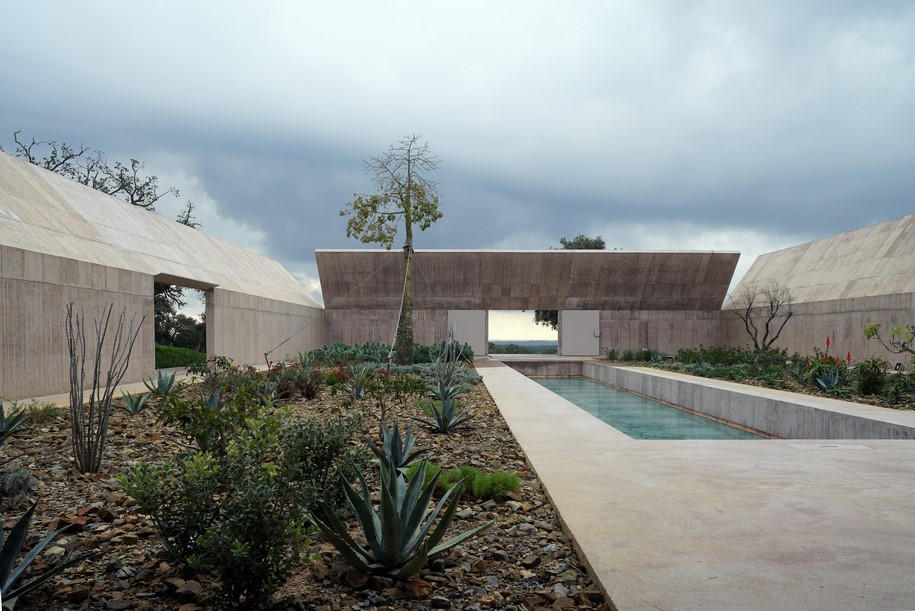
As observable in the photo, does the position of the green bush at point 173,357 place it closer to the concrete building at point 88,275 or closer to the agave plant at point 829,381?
the concrete building at point 88,275

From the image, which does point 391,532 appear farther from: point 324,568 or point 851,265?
point 851,265

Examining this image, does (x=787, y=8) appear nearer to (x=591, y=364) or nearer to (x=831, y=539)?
(x=831, y=539)

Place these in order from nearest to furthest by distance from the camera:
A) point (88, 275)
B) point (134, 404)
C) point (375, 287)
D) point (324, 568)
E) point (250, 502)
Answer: point (250, 502) < point (324, 568) < point (134, 404) < point (88, 275) < point (375, 287)

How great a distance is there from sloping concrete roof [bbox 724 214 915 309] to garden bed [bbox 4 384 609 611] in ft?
51.4

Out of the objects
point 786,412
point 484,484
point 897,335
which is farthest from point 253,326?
point 897,335

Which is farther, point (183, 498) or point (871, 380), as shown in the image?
point (871, 380)

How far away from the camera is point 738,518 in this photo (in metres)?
3.39

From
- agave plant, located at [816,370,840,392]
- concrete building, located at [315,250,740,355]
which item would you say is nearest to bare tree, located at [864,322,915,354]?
agave plant, located at [816,370,840,392]

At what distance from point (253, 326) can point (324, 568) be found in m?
14.4

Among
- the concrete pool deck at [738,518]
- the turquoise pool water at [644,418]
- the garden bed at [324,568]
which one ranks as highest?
the concrete pool deck at [738,518]

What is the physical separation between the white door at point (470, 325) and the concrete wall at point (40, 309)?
14216mm

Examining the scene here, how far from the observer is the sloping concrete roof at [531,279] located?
72.9 ft

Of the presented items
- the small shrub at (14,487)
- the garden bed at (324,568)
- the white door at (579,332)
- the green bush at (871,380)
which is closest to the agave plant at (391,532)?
the garden bed at (324,568)

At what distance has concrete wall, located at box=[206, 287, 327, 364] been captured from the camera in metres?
14.1
